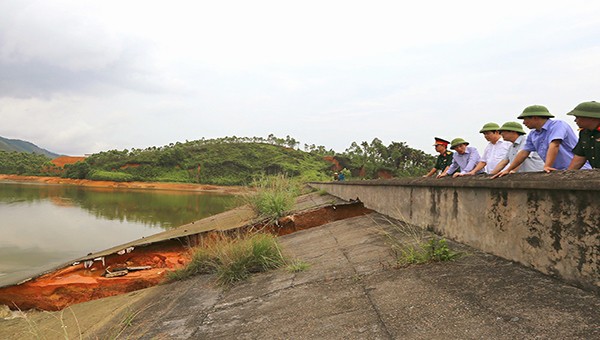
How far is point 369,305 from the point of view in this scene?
2771 mm

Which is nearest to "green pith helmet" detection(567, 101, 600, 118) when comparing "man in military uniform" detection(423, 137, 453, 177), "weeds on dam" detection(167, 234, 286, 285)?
"weeds on dam" detection(167, 234, 286, 285)

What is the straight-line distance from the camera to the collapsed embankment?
6965 millimetres

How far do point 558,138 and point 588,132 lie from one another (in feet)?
1.61

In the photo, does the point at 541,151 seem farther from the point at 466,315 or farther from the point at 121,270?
the point at 121,270

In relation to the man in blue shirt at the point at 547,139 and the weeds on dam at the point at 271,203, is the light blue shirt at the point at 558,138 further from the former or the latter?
the weeds on dam at the point at 271,203

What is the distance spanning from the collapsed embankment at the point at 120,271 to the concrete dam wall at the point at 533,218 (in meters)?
4.21

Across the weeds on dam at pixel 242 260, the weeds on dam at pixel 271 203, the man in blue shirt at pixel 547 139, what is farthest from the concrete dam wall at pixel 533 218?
the weeds on dam at pixel 271 203

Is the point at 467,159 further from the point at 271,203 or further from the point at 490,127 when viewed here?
the point at 271,203

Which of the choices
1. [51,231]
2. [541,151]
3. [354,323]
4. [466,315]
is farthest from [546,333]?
[51,231]

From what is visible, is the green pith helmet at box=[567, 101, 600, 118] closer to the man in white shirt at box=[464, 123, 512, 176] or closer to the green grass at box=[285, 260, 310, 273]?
the man in white shirt at box=[464, 123, 512, 176]

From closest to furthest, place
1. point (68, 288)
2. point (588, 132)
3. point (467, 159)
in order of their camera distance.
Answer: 1. point (588, 132)
2. point (467, 159)
3. point (68, 288)

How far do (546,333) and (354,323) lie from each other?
3.65 feet

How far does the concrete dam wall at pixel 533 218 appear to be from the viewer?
2.15m

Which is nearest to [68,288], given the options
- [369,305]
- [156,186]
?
[369,305]
